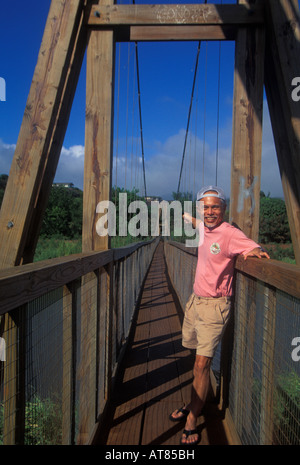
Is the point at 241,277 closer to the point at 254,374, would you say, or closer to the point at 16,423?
the point at 254,374

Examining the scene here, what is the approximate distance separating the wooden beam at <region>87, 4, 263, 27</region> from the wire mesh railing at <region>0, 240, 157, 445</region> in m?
1.46

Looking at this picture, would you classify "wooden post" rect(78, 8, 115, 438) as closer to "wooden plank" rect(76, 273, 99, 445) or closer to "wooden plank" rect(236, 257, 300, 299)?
"wooden plank" rect(76, 273, 99, 445)

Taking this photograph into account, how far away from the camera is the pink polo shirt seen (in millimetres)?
1832

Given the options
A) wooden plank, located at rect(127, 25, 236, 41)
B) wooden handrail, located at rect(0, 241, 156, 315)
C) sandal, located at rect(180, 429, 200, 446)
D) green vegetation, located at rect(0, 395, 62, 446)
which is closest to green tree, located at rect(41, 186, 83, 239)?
wooden plank, located at rect(127, 25, 236, 41)

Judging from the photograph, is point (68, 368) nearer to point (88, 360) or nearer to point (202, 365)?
point (88, 360)

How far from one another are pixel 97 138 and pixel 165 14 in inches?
35.1

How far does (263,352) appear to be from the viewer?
132 centimetres

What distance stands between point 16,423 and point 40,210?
138 centimetres

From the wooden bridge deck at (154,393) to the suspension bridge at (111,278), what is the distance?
0.04 ft

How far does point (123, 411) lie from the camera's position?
2092mm

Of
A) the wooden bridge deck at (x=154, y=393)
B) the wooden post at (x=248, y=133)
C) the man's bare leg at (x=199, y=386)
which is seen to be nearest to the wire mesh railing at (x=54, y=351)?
the wooden bridge deck at (x=154, y=393)

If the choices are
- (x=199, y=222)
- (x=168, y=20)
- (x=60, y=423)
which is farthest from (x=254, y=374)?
(x=168, y=20)

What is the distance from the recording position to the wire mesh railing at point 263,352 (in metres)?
1.13
